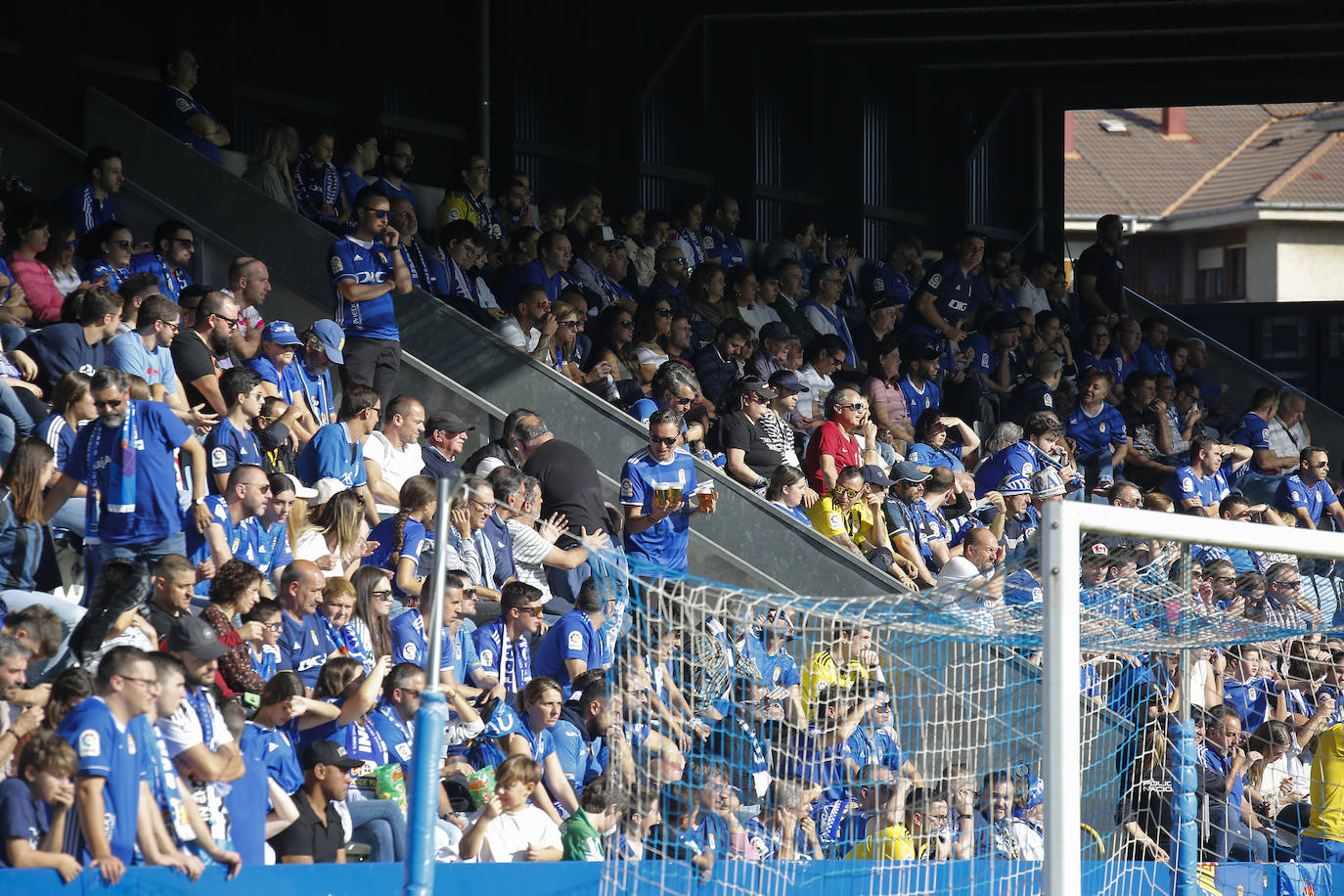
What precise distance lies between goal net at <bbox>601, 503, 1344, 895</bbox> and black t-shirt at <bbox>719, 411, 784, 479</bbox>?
3374 mm

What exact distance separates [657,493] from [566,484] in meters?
0.58

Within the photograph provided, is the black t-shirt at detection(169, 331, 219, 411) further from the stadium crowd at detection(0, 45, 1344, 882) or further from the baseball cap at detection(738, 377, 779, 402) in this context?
the baseball cap at detection(738, 377, 779, 402)

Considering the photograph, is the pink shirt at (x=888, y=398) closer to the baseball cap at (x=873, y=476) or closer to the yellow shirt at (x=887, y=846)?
the baseball cap at (x=873, y=476)

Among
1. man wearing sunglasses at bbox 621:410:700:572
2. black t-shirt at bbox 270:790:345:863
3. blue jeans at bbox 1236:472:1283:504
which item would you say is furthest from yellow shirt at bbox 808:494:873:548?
black t-shirt at bbox 270:790:345:863

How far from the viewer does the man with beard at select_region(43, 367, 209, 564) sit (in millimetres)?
7465

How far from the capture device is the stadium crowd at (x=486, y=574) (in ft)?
21.4

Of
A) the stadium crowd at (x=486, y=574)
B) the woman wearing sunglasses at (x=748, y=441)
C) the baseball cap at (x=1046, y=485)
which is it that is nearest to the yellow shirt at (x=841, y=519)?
the stadium crowd at (x=486, y=574)

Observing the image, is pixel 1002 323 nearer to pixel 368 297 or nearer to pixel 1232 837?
pixel 368 297

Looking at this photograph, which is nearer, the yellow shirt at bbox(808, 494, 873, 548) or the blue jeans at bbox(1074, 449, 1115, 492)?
the yellow shirt at bbox(808, 494, 873, 548)

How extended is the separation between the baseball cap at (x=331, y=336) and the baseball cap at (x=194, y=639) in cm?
320

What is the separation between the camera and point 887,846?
7254 millimetres

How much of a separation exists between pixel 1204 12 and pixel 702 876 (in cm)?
1223

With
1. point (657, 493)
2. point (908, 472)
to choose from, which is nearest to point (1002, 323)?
point (908, 472)

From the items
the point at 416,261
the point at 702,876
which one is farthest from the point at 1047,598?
the point at 416,261
